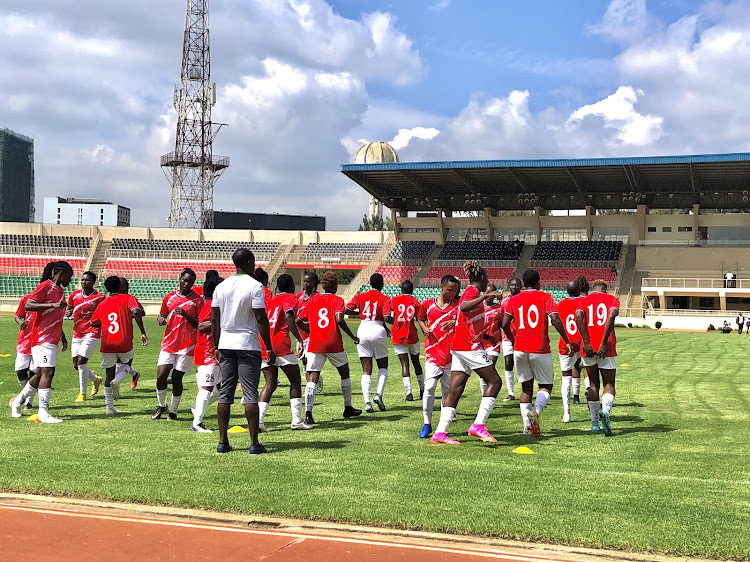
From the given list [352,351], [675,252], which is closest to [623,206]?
[675,252]

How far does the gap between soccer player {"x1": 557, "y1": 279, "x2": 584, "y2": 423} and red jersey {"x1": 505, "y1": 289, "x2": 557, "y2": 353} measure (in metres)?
0.81

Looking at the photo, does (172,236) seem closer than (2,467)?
No

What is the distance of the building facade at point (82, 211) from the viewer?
125375 mm

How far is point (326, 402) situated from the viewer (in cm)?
1326

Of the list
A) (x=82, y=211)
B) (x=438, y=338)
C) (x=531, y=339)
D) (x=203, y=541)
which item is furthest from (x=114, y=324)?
(x=82, y=211)

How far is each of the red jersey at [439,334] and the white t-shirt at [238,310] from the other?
→ 247cm

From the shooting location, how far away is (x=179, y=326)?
11.0 meters

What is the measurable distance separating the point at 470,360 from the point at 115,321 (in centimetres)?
580

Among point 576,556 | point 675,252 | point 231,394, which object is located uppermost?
point 675,252

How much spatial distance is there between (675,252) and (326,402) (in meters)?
49.1

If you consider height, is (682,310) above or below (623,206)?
below

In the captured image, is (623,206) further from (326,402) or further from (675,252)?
(326,402)

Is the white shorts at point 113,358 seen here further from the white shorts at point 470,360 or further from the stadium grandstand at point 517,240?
the stadium grandstand at point 517,240

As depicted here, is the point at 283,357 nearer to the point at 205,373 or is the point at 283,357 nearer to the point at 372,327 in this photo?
the point at 205,373
